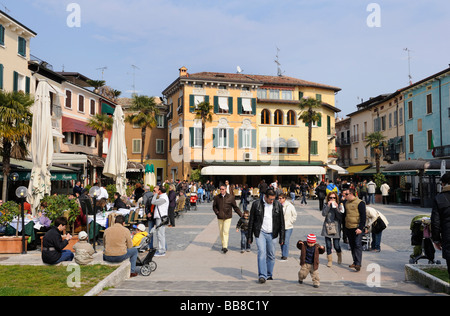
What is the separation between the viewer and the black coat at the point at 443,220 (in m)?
5.77

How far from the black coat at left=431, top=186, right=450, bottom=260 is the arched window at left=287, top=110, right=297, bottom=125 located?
1475 inches

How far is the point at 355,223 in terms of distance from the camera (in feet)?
28.0

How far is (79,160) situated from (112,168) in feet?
23.2

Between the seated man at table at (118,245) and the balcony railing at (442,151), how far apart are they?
3030 centimetres

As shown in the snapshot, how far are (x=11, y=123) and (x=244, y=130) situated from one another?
25.6 meters

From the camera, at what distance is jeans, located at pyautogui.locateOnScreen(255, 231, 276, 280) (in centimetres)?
714

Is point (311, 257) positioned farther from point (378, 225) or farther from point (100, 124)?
point (100, 124)

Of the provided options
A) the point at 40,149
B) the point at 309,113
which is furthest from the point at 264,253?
the point at 309,113

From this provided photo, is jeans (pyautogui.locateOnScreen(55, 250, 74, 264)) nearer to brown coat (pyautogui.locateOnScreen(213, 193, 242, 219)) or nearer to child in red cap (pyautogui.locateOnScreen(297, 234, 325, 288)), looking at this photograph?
brown coat (pyautogui.locateOnScreen(213, 193, 242, 219))

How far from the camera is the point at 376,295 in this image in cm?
633

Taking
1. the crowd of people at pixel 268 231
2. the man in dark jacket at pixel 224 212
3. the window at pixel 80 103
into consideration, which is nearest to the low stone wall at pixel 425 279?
the crowd of people at pixel 268 231

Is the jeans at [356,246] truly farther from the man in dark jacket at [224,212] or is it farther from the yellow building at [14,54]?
the yellow building at [14,54]

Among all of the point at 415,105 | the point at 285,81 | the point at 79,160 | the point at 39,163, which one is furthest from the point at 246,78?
the point at 39,163

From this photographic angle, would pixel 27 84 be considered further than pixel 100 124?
No
